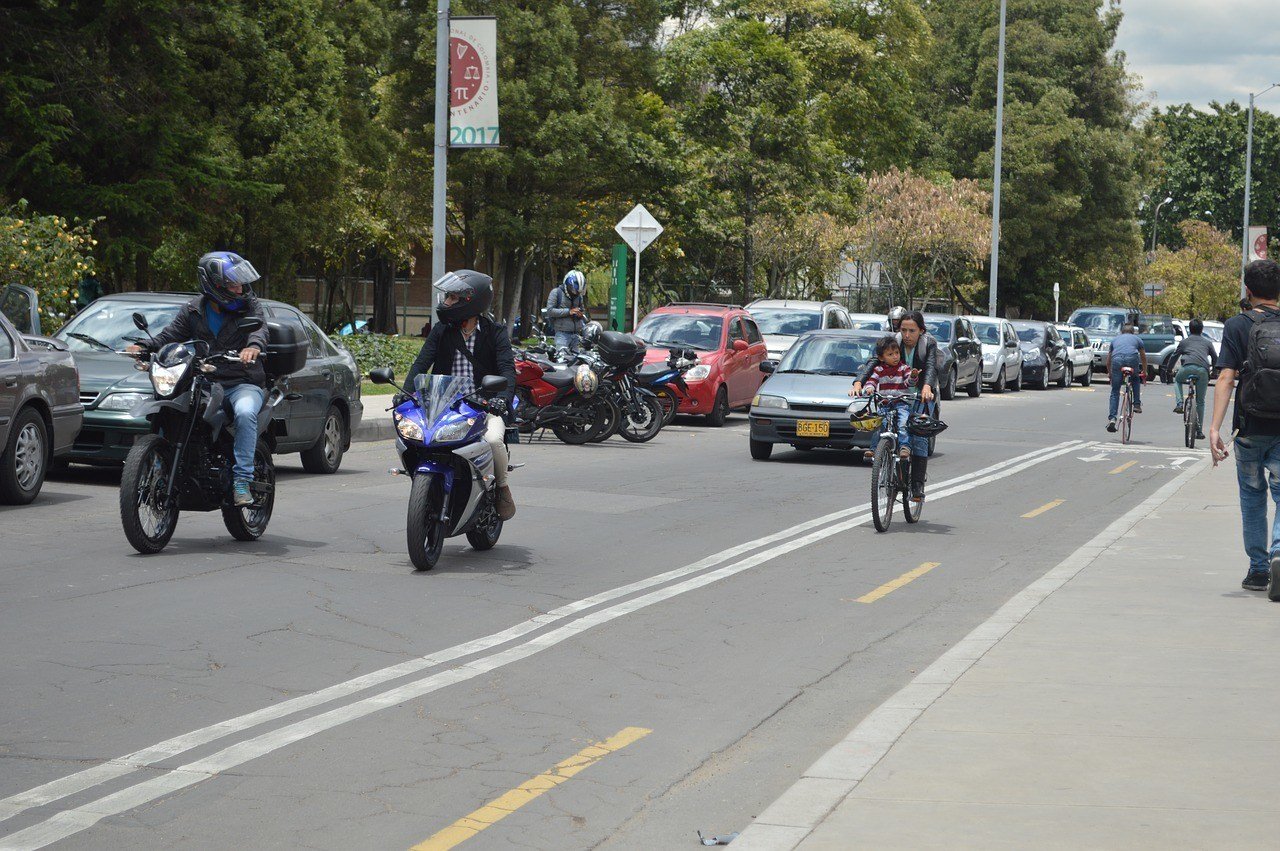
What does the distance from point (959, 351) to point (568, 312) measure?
14422mm

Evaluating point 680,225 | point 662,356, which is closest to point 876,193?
point 680,225

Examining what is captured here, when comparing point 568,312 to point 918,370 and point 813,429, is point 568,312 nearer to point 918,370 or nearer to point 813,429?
point 813,429

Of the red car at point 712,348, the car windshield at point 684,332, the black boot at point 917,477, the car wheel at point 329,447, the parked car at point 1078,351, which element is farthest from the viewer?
the parked car at point 1078,351

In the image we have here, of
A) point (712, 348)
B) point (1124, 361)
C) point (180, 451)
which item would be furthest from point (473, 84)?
point (180, 451)

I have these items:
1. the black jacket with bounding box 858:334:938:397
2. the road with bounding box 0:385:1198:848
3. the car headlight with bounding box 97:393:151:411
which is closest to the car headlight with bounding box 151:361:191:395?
the road with bounding box 0:385:1198:848

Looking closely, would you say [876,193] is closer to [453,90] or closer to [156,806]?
[453,90]

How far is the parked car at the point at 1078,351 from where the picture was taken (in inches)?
1762

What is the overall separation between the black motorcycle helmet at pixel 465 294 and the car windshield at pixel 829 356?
9568 mm

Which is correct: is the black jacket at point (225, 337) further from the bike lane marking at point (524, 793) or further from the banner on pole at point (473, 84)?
the banner on pole at point (473, 84)

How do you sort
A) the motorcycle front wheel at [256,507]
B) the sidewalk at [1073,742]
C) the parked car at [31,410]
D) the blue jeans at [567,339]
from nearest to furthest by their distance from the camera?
the sidewalk at [1073,742]
the motorcycle front wheel at [256,507]
the parked car at [31,410]
the blue jeans at [567,339]

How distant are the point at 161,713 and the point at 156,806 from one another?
1243 mm

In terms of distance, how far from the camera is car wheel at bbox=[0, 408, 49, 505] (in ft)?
40.8

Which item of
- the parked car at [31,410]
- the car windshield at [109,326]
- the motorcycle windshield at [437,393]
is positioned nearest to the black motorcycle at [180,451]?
the motorcycle windshield at [437,393]

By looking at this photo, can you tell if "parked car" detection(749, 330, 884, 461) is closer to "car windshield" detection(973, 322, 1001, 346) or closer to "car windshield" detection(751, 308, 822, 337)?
"car windshield" detection(751, 308, 822, 337)
